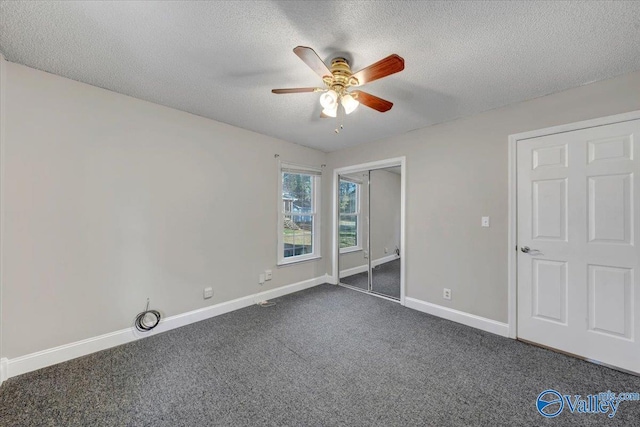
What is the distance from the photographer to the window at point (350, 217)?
4.36 metres

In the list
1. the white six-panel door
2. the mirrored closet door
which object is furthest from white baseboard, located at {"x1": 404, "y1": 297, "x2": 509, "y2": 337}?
the mirrored closet door

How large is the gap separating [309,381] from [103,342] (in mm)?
1958

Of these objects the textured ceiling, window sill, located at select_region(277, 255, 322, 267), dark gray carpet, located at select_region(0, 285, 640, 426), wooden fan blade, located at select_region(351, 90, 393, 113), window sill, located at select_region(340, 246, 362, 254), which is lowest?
dark gray carpet, located at select_region(0, 285, 640, 426)

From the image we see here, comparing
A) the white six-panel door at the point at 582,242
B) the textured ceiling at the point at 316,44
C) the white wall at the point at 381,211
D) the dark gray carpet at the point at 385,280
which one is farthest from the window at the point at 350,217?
the white six-panel door at the point at 582,242

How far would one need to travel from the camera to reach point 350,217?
4.42 m

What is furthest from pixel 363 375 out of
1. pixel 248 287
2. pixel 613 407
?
pixel 248 287

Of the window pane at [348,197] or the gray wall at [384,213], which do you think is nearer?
the gray wall at [384,213]

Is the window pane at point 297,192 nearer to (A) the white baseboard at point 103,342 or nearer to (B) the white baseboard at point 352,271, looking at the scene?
(B) the white baseboard at point 352,271

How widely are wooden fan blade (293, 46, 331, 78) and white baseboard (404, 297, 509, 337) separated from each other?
9.47 ft

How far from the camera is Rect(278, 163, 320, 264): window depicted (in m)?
3.79

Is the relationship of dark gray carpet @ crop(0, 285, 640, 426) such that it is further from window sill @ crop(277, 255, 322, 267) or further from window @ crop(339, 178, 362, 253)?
window @ crop(339, 178, 362, 253)

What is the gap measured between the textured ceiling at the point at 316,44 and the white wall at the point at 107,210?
1.07 ft

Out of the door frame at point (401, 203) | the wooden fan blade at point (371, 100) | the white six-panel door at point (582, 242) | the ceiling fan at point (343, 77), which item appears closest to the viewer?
the ceiling fan at point (343, 77)

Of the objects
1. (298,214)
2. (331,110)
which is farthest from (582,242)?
(298,214)
